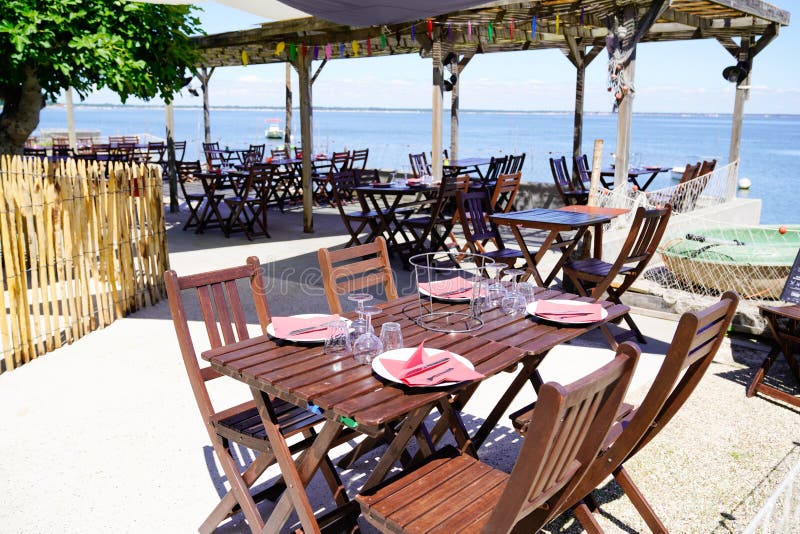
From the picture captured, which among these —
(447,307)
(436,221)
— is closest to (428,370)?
(447,307)

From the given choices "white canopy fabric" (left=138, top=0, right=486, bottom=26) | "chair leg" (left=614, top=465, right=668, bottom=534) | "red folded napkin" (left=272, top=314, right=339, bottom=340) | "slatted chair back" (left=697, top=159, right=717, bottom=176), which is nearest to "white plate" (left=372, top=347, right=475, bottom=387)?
"red folded napkin" (left=272, top=314, right=339, bottom=340)

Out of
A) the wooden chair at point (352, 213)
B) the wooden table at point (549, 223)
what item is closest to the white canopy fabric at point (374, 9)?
the wooden table at point (549, 223)

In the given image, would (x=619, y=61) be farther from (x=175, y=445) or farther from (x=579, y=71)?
(x=175, y=445)

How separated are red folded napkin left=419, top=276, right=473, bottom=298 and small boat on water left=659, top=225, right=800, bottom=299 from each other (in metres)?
3.43

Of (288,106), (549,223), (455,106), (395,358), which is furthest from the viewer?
(288,106)

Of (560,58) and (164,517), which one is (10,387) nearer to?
(164,517)

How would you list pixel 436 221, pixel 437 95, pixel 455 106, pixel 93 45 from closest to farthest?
pixel 93 45 < pixel 436 221 < pixel 437 95 < pixel 455 106

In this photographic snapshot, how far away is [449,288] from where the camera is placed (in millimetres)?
2922

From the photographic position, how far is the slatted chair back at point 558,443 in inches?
59.2

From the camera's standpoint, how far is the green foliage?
17.1ft

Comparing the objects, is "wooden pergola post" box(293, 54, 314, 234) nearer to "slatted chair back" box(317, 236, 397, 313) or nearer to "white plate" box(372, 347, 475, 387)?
"slatted chair back" box(317, 236, 397, 313)

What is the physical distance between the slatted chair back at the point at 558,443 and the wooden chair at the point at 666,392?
0.18 m

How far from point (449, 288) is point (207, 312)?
104 cm

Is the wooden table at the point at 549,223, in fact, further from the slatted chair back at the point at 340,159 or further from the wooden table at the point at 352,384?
the slatted chair back at the point at 340,159
